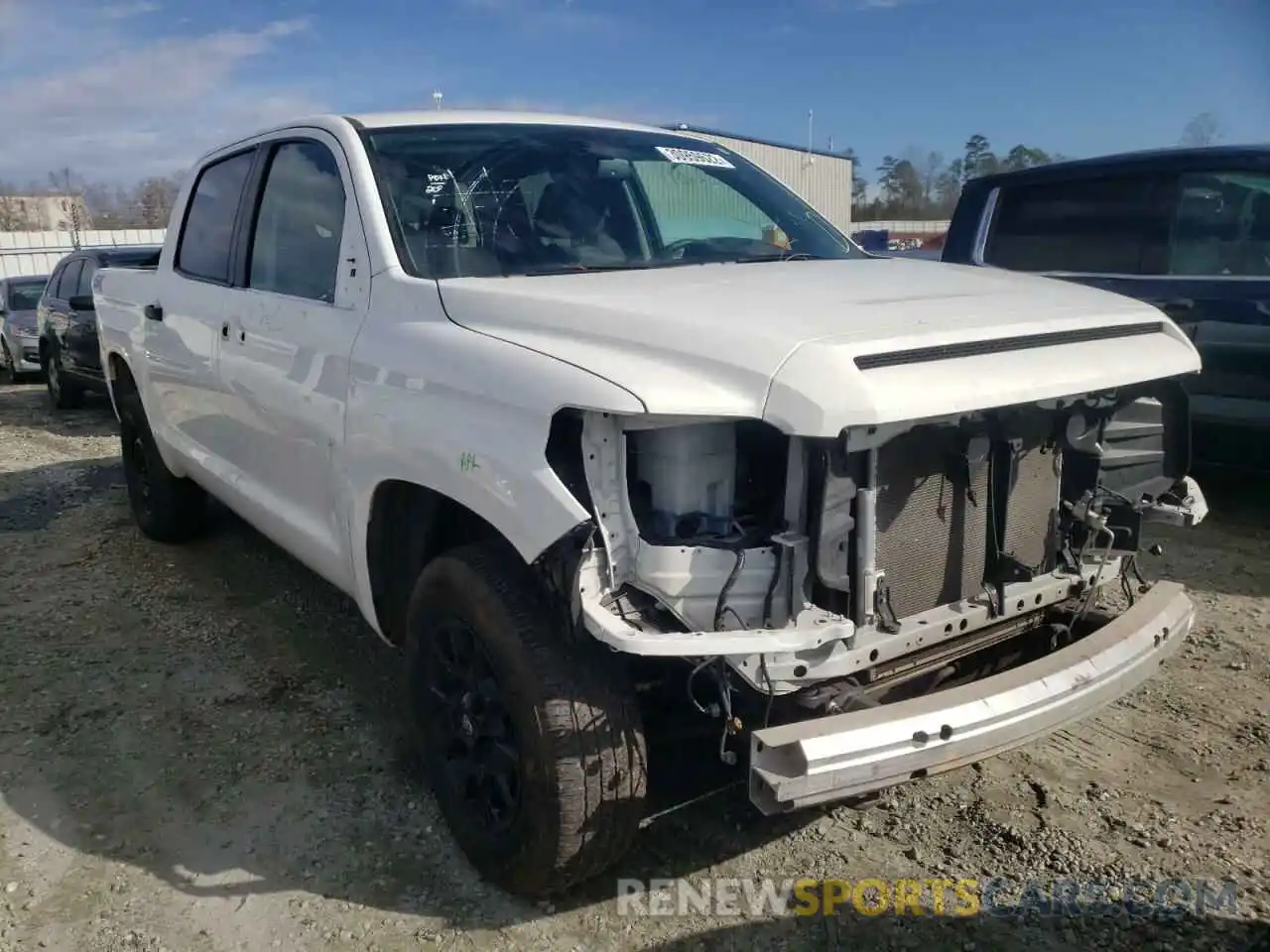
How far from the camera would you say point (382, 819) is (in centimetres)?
307

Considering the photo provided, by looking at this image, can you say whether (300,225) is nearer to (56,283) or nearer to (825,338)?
(825,338)

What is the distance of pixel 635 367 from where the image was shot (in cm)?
220

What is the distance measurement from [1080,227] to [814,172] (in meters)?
22.9

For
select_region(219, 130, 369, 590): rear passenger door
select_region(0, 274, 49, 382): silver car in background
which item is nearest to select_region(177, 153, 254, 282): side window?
select_region(219, 130, 369, 590): rear passenger door

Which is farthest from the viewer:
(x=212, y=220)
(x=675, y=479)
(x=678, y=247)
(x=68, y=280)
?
(x=68, y=280)

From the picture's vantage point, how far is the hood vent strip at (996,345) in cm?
218

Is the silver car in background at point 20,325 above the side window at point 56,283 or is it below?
below

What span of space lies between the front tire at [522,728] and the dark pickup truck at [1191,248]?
3.65m

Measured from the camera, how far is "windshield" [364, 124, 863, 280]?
10.2ft

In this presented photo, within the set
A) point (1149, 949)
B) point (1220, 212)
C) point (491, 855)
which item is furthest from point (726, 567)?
point (1220, 212)

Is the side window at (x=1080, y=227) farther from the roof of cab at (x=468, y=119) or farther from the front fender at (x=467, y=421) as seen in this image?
the front fender at (x=467, y=421)

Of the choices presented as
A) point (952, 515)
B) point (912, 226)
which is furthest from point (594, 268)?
point (912, 226)

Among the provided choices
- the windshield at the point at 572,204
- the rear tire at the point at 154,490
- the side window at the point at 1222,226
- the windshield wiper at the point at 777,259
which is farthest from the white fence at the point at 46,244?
the windshield wiper at the point at 777,259

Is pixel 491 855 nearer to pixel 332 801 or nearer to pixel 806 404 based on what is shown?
pixel 332 801
